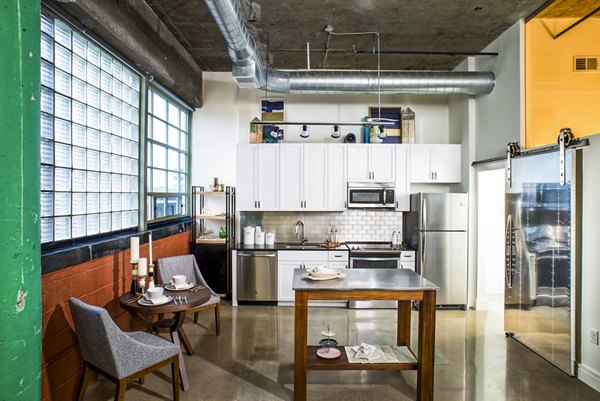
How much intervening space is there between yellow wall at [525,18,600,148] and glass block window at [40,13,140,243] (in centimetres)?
464

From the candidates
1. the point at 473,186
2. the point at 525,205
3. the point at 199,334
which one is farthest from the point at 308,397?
the point at 473,186

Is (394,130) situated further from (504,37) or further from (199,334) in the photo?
(199,334)

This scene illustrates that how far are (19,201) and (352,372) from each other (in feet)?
9.92

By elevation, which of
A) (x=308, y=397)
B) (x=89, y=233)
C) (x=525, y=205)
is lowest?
(x=308, y=397)

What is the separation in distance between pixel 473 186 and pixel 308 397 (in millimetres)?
4126

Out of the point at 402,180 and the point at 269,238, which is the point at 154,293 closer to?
the point at 269,238

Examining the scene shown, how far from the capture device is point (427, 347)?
3.00m

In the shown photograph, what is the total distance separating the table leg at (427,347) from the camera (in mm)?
2969

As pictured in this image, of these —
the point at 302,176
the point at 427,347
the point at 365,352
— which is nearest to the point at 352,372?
the point at 365,352

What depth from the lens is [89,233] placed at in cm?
327

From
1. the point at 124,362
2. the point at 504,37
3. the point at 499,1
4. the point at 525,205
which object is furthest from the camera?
the point at 504,37

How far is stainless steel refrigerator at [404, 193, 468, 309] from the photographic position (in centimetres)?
551

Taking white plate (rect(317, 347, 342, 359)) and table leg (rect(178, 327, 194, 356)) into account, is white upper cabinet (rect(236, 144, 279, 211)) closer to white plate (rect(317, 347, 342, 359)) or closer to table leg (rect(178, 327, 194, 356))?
table leg (rect(178, 327, 194, 356))

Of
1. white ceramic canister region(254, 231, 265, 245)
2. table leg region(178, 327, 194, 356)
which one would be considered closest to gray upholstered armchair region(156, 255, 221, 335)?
table leg region(178, 327, 194, 356)
